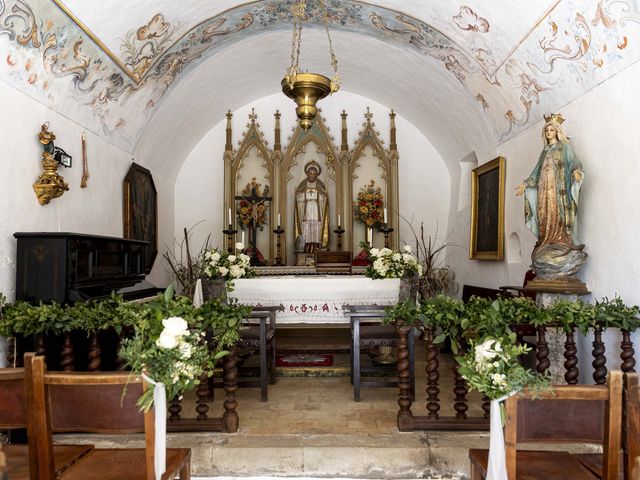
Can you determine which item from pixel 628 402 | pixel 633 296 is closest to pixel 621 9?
pixel 633 296

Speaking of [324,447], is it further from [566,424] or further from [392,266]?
[392,266]

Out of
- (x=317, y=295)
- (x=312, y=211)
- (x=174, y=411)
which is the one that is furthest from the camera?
(x=312, y=211)

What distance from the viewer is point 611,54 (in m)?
4.30

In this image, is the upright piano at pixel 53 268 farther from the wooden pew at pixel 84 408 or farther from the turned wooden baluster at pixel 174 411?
the wooden pew at pixel 84 408

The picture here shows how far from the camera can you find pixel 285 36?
289 inches

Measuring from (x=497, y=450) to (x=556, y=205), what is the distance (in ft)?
11.4

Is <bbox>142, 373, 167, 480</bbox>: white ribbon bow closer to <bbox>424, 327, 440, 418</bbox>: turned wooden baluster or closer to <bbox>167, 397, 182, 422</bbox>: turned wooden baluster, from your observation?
<bbox>167, 397, 182, 422</bbox>: turned wooden baluster

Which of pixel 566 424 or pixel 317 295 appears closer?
pixel 566 424

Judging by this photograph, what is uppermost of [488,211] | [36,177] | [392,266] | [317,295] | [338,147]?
[338,147]

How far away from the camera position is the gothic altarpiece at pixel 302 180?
9.23 metres

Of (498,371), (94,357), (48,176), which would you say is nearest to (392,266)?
(94,357)

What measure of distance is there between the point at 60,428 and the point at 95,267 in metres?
2.98

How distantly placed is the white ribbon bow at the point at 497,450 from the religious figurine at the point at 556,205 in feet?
10.5

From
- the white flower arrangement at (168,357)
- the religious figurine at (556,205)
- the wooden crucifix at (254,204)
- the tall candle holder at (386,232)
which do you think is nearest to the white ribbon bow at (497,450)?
the white flower arrangement at (168,357)
